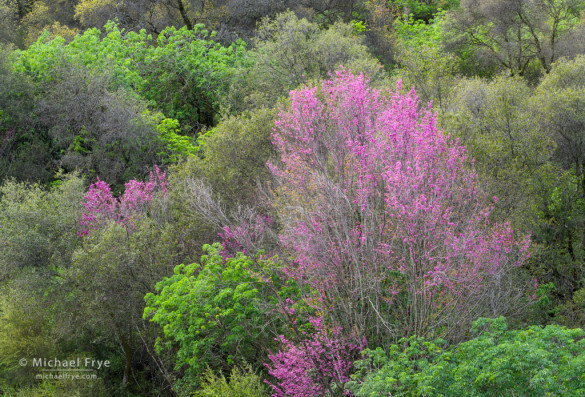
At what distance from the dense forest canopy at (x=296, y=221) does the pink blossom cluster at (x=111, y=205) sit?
0.12 meters

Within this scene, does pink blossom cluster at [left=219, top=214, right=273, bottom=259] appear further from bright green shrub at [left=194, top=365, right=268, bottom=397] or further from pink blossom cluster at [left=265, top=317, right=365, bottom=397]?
pink blossom cluster at [left=265, top=317, right=365, bottom=397]

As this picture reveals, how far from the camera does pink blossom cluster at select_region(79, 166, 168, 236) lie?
52.7 feet

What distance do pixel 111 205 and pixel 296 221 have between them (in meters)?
9.00

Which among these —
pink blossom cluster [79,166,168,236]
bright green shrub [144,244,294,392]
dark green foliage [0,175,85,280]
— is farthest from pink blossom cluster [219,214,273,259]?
dark green foliage [0,175,85,280]

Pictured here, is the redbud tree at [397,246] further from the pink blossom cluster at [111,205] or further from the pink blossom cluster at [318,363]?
the pink blossom cluster at [111,205]

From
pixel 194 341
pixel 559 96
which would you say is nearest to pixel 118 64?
pixel 194 341

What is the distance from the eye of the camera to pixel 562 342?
970 centimetres

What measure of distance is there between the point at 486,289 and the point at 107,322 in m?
10.9

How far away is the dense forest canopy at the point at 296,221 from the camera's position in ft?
34.6

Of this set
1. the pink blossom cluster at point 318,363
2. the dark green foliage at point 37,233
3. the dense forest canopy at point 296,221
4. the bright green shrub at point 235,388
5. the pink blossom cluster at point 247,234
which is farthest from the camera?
the dark green foliage at point 37,233

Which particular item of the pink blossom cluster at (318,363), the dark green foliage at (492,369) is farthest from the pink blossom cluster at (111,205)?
the dark green foliage at (492,369)

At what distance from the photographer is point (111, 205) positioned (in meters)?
17.6

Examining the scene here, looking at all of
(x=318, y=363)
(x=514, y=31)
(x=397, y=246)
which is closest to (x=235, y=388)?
(x=318, y=363)

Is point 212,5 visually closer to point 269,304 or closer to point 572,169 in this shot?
point 572,169
